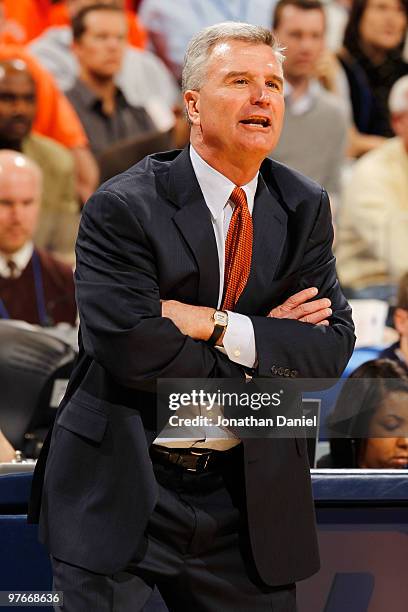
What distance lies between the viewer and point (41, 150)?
545 centimetres

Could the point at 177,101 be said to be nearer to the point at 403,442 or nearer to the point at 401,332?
the point at 401,332

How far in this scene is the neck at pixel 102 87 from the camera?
5.73 metres

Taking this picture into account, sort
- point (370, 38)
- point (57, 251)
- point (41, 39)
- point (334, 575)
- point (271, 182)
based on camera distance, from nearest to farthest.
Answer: point (271, 182), point (334, 575), point (57, 251), point (41, 39), point (370, 38)

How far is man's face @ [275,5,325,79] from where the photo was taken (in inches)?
227

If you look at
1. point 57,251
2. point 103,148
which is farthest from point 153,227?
point 103,148

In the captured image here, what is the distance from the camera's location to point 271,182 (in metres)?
1.76

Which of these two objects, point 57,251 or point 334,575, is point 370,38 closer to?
point 57,251

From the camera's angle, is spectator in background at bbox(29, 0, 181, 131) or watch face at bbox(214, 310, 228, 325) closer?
watch face at bbox(214, 310, 228, 325)

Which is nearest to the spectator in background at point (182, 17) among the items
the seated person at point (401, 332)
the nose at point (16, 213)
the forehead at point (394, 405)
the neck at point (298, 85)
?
the neck at point (298, 85)

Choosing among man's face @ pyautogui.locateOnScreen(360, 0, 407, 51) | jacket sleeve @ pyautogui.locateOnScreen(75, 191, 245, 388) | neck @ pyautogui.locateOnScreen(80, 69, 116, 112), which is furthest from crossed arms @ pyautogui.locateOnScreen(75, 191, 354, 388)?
man's face @ pyautogui.locateOnScreen(360, 0, 407, 51)

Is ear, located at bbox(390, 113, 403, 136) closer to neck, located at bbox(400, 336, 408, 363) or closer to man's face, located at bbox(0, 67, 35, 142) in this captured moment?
man's face, located at bbox(0, 67, 35, 142)

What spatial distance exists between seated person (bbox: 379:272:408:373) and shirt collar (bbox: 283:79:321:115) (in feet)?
6.44

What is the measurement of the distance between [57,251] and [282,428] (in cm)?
377

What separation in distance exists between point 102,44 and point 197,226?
439cm
